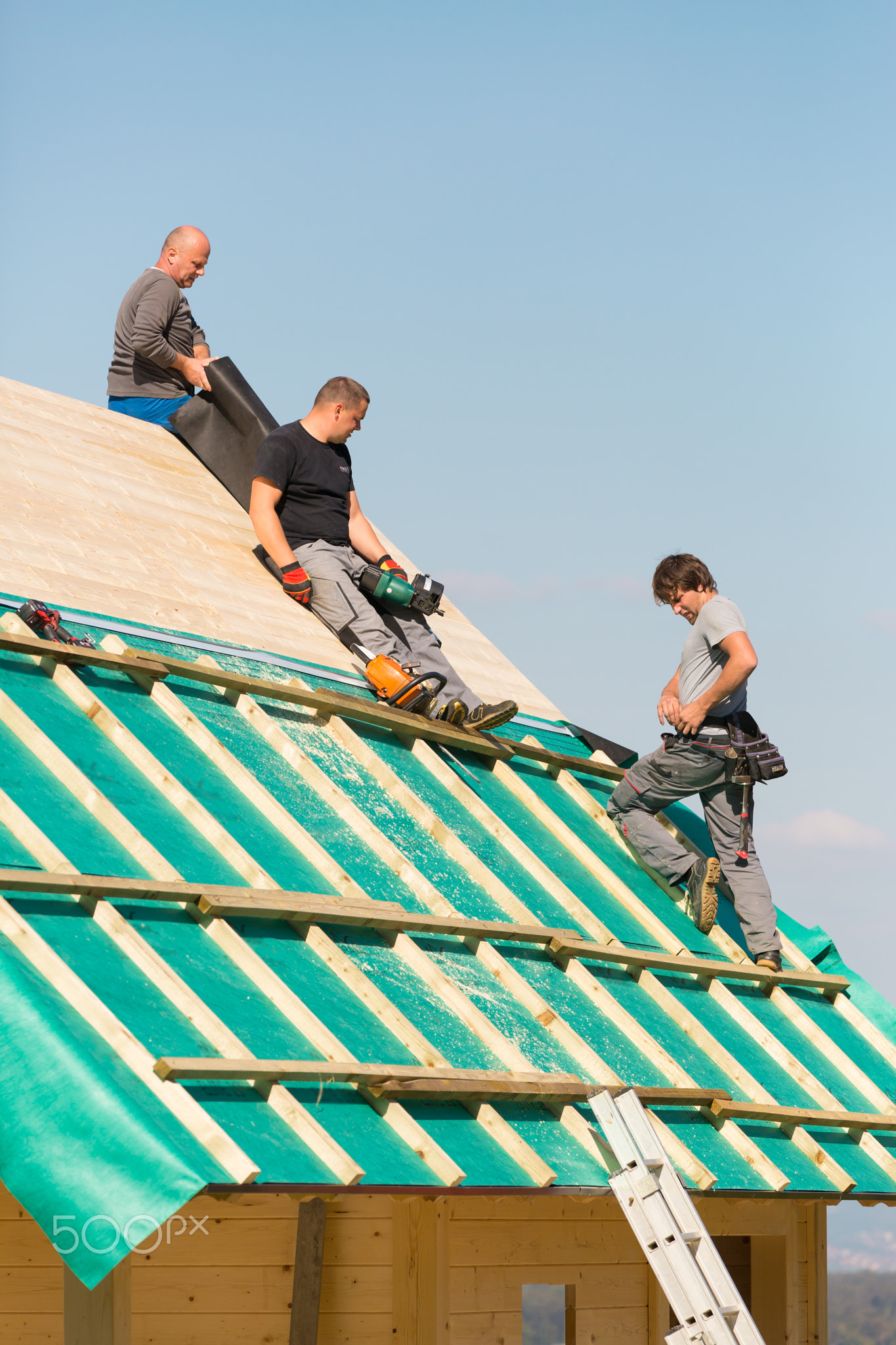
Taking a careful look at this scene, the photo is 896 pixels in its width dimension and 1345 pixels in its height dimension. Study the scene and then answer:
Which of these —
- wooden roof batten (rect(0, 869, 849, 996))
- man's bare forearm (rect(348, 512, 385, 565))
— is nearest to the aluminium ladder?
wooden roof batten (rect(0, 869, 849, 996))

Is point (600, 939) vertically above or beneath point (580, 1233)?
above

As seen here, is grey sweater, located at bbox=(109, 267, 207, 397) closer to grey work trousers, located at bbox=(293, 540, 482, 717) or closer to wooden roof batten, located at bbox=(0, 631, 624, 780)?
grey work trousers, located at bbox=(293, 540, 482, 717)

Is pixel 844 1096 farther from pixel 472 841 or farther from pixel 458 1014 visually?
pixel 458 1014

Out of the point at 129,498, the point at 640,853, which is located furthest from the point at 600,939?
the point at 129,498

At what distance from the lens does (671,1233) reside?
15.8 feet

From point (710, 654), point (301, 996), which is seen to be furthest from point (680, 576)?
point (301, 996)

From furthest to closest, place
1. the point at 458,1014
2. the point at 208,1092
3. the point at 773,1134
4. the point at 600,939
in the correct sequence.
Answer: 1. the point at 600,939
2. the point at 773,1134
3. the point at 458,1014
4. the point at 208,1092

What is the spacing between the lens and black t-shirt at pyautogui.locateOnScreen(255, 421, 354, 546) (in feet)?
26.5

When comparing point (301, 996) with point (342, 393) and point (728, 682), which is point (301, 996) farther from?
point (342, 393)

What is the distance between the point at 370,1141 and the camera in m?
4.42

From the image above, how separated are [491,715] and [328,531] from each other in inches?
56.1

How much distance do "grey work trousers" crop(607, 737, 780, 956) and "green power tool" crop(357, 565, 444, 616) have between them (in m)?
1.46

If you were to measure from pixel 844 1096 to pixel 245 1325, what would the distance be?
287 centimetres

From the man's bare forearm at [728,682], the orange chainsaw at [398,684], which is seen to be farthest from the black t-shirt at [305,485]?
the man's bare forearm at [728,682]
